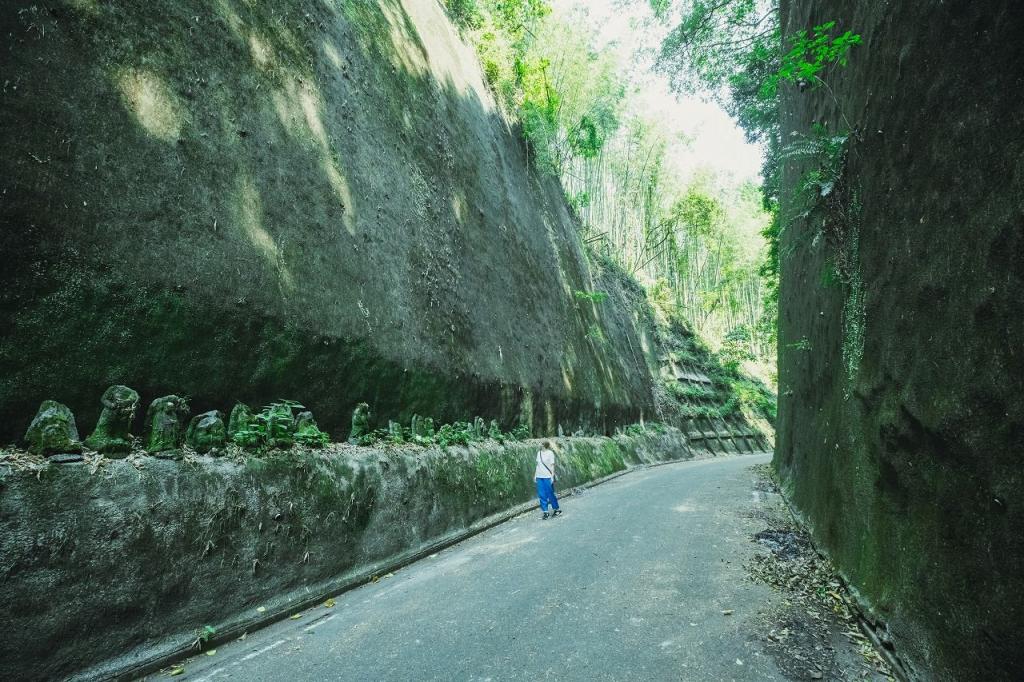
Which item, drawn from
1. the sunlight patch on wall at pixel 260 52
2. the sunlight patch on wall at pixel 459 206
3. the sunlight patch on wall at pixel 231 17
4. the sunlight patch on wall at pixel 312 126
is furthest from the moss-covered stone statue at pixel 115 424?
the sunlight patch on wall at pixel 459 206

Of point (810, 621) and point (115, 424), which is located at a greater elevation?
point (115, 424)

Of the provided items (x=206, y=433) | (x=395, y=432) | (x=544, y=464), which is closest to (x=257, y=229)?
(x=206, y=433)

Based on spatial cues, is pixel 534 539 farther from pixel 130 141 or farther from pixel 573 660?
pixel 130 141

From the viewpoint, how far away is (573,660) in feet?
11.2

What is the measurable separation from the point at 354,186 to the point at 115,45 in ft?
10.8

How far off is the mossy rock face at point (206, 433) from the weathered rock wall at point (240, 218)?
0.37 m

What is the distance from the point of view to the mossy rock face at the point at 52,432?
368 centimetres

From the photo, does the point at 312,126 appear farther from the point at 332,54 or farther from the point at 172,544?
the point at 172,544

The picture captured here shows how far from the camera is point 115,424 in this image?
13.5ft

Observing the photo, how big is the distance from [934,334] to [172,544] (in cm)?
548

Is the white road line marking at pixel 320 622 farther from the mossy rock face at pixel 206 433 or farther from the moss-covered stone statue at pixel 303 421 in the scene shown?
the moss-covered stone statue at pixel 303 421

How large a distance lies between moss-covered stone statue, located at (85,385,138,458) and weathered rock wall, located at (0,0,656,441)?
7.4 inches

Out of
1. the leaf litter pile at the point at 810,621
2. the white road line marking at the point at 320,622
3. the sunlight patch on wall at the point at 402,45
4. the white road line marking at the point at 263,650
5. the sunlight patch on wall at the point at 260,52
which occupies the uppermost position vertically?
the sunlight patch on wall at the point at 402,45

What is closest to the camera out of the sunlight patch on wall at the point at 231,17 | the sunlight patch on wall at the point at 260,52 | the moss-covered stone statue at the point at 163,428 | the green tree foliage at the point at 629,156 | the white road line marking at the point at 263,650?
the white road line marking at the point at 263,650
